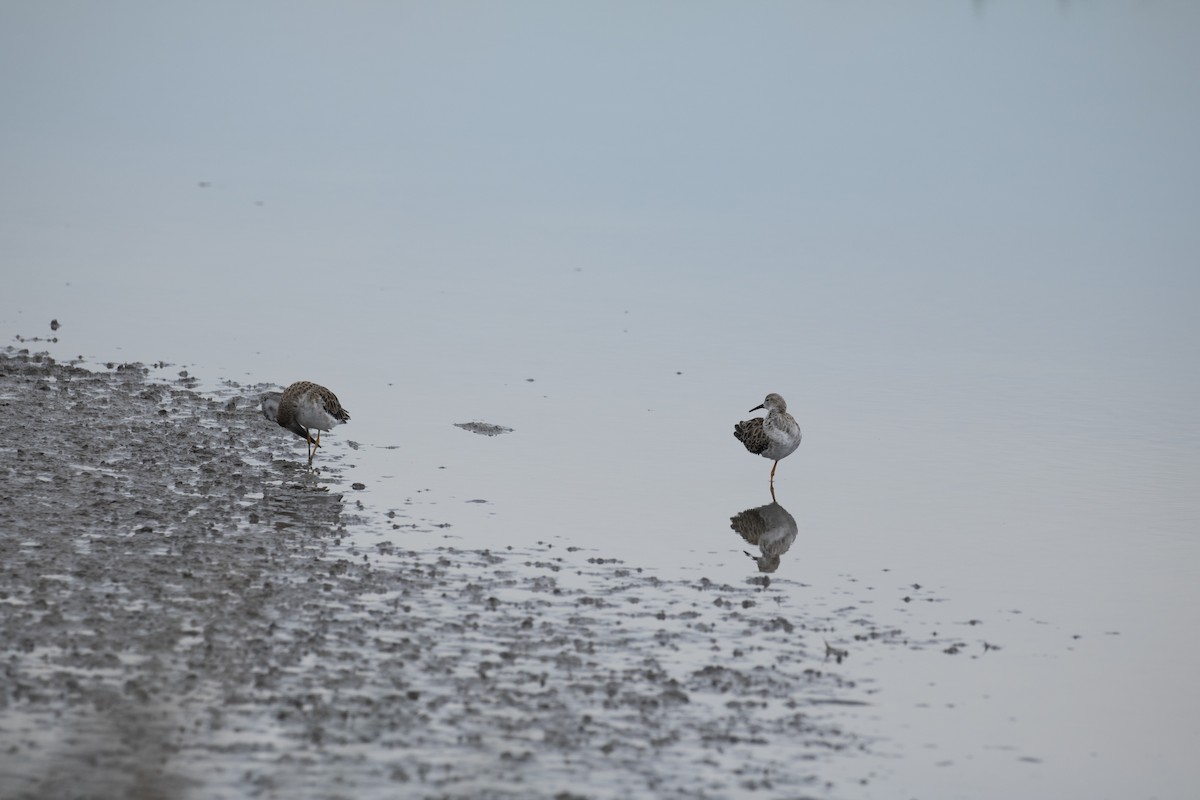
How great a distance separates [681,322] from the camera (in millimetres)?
26406

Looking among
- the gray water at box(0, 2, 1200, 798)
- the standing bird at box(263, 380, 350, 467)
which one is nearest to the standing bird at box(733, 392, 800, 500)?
the gray water at box(0, 2, 1200, 798)

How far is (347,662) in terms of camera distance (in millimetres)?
11328

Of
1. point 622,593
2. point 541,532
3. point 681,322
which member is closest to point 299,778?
point 622,593

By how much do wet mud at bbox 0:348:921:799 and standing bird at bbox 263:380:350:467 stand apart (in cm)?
176

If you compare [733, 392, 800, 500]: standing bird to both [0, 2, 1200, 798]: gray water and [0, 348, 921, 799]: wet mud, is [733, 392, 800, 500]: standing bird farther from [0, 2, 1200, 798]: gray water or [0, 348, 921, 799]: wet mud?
[0, 348, 921, 799]: wet mud

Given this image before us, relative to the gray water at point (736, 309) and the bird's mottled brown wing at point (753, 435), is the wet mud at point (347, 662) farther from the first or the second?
the bird's mottled brown wing at point (753, 435)

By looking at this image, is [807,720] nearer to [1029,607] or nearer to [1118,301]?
[1029,607]

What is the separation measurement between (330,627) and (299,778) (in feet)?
8.01

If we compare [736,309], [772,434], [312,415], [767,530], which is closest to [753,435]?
[772,434]

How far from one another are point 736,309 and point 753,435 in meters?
9.19

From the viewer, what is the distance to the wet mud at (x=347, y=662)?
9820 mm

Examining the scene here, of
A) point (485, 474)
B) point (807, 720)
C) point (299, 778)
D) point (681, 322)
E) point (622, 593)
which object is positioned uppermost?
point (681, 322)

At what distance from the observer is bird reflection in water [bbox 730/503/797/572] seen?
1534 centimetres

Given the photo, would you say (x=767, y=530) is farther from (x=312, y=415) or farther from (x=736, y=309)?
(x=736, y=309)
